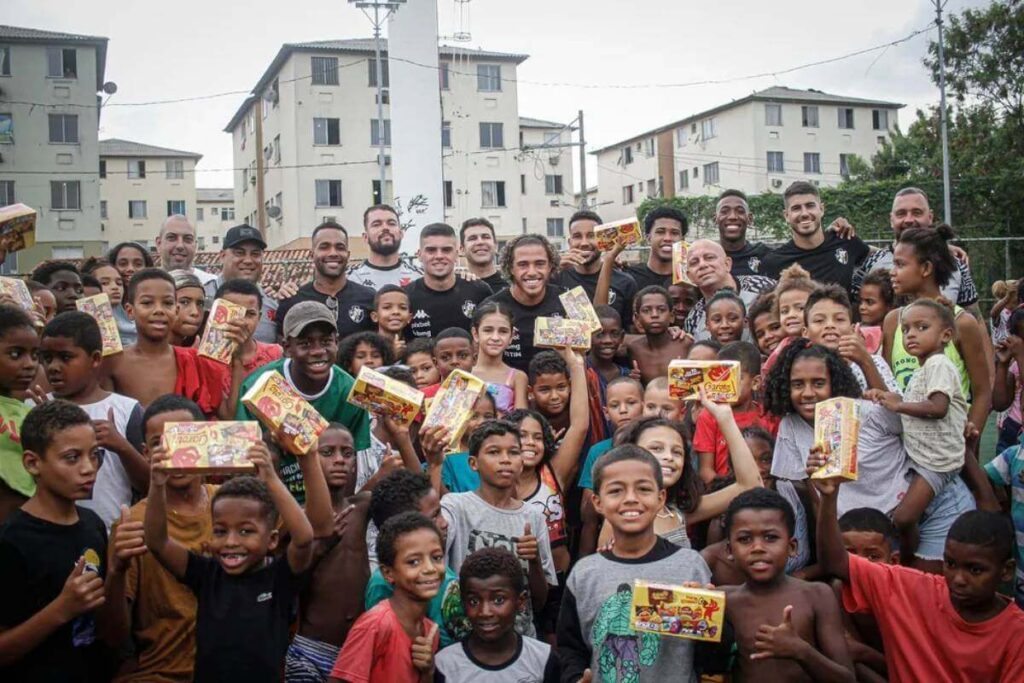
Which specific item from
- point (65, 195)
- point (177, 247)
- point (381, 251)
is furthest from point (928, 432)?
point (65, 195)

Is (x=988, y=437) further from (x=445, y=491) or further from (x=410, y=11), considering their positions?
(x=410, y=11)

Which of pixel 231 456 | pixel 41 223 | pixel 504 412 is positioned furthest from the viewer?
pixel 41 223

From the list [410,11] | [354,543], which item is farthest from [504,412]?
[410,11]

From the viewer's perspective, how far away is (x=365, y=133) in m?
49.9

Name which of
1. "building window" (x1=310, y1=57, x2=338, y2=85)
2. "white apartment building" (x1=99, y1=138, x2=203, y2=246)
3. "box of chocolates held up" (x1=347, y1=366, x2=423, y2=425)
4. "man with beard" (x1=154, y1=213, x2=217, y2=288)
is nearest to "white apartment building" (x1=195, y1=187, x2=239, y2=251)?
"white apartment building" (x1=99, y1=138, x2=203, y2=246)

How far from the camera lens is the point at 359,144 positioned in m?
49.8

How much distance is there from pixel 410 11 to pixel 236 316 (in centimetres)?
1471

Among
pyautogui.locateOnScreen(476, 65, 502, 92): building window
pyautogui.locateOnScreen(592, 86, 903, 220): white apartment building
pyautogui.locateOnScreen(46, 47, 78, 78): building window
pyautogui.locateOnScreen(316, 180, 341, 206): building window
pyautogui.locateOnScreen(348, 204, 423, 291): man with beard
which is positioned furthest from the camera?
pyautogui.locateOnScreen(592, 86, 903, 220): white apartment building

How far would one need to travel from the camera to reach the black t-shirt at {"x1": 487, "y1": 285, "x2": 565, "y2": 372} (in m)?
7.82

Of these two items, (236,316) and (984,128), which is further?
(984,128)

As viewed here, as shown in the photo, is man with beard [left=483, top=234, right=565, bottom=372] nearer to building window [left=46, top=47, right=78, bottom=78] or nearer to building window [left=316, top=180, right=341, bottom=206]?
building window [left=316, top=180, right=341, bottom=206]

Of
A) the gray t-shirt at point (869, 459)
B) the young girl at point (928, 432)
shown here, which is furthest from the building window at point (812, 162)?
the gray t-shirt at point (869, 459)

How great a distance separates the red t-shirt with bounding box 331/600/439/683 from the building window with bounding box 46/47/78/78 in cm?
4639

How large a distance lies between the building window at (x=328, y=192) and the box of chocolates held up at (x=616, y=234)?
42165mm
